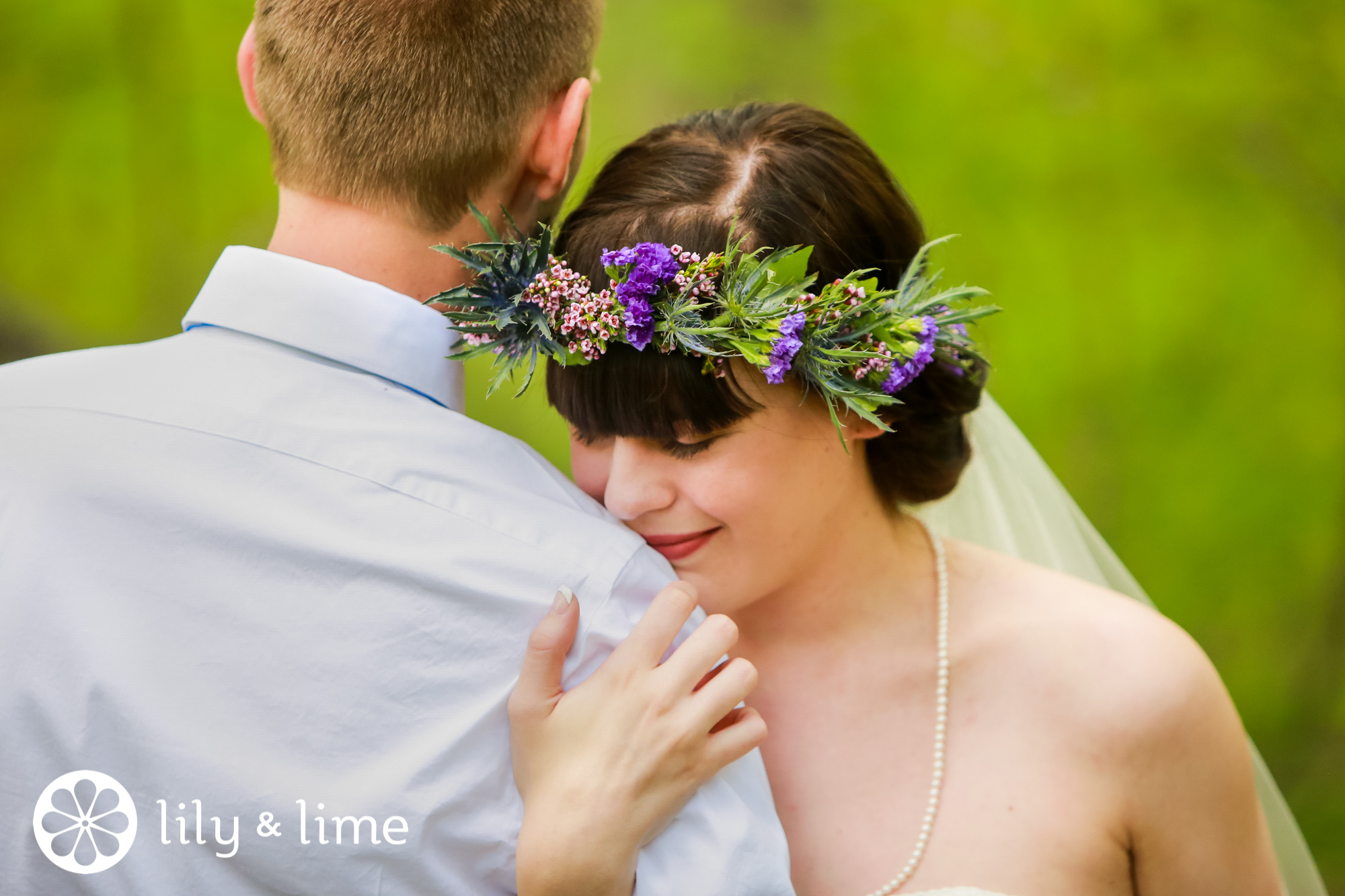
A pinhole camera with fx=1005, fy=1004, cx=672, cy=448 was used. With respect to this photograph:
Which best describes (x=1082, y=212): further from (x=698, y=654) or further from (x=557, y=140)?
(x=698, y=654)

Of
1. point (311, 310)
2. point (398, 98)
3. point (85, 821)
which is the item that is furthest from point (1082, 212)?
point (85, 821)

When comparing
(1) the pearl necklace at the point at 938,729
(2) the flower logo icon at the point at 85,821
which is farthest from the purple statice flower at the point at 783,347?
(2) the flower logo icon at the point at 85,821

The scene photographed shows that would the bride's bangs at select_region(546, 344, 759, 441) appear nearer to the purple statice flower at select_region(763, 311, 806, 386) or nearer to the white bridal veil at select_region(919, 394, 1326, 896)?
the purple statice flower at select_region(763, 311, 806, 386)

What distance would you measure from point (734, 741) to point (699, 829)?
105mm

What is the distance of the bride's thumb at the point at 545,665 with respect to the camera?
1084 mm

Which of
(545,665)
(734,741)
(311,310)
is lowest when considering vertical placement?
(734,741)

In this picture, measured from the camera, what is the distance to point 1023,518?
228 centimetres

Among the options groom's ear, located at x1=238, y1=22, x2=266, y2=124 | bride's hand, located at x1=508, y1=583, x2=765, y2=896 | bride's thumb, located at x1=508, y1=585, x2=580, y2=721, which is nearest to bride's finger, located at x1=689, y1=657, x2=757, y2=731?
bride's hand, located at x1=508, y1=583, x2=765, y2=896

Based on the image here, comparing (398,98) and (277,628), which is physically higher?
(398,98)

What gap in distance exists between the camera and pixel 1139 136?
357 centimetres

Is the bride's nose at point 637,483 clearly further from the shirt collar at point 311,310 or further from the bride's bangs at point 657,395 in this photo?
the shirt collar at point 311,310

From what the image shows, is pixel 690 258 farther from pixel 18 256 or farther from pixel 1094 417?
pixel 18 256

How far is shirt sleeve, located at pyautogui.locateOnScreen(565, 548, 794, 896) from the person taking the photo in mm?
1099

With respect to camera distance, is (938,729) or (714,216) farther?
(938,729)
